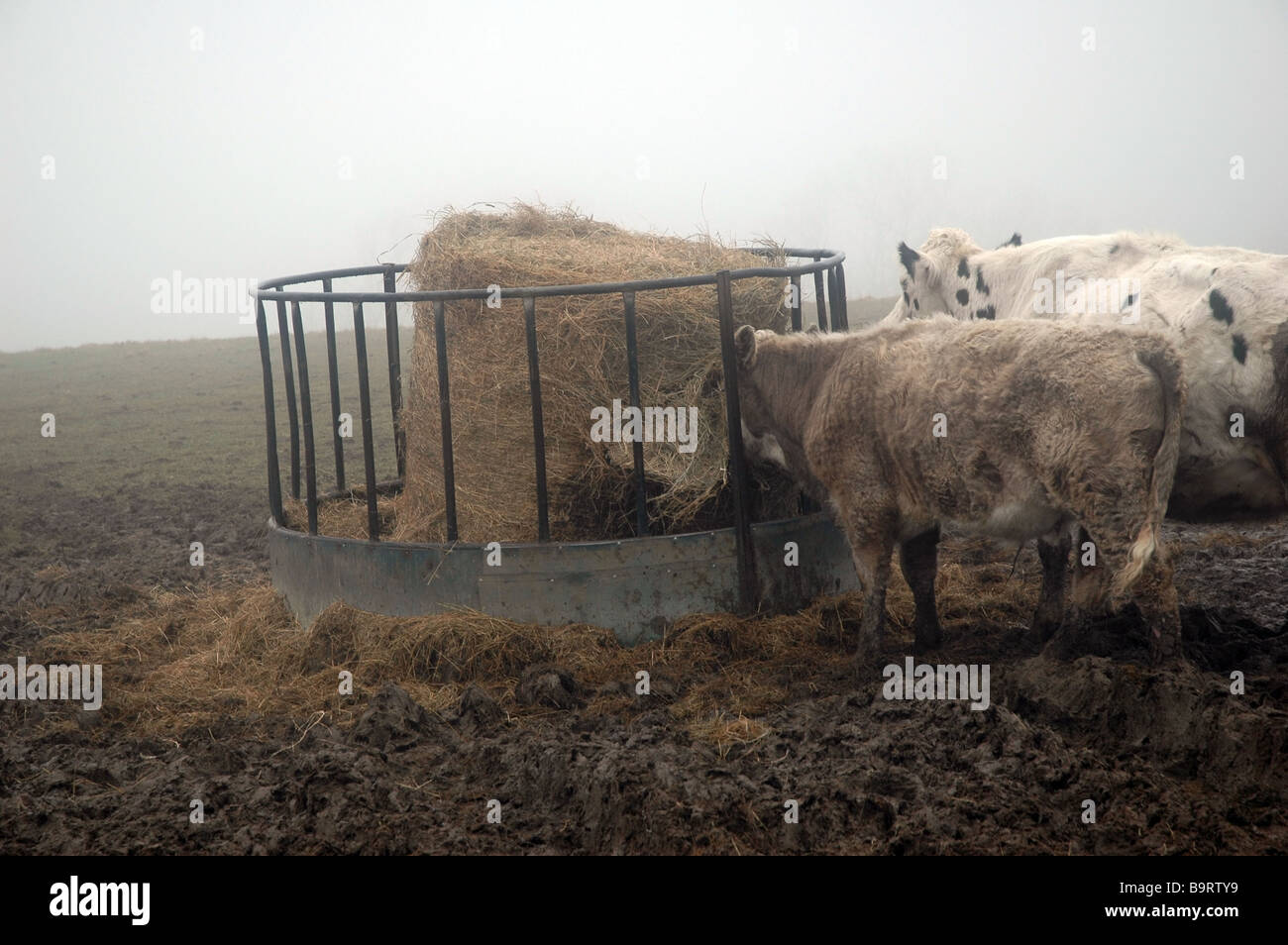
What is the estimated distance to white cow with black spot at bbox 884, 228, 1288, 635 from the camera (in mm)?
5594

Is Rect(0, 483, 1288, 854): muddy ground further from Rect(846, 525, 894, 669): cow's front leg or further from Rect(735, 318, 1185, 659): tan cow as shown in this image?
Rect(735, 318, 1185, 659): tan cow

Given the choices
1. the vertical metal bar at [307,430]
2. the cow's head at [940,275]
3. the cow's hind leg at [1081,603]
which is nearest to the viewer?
the cow's hind leg at [1081,603]

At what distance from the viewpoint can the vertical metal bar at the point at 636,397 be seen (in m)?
6.01

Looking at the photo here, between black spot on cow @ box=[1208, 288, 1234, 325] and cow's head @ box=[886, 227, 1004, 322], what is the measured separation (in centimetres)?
215

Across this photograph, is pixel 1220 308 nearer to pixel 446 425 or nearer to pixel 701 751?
pixel 701 751

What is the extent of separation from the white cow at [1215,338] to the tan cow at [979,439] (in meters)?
0.20

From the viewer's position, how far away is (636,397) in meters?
6.07

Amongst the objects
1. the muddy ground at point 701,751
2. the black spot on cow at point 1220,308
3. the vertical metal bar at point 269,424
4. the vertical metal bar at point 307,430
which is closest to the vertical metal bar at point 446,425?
the muddy ground at point 701,751

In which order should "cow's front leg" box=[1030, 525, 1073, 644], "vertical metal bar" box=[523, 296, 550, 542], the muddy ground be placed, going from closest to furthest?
the muddy ground, "vertical metal bar" box=[523, 296, 550, 542], "cow's front leg" box=[1030, 525, 1073, 644]

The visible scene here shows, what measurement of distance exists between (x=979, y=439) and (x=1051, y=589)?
122 centimetres

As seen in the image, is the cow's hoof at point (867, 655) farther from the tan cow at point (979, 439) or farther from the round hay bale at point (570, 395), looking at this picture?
the round hay bale at point (570, 395)

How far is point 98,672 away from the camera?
632 centimetres

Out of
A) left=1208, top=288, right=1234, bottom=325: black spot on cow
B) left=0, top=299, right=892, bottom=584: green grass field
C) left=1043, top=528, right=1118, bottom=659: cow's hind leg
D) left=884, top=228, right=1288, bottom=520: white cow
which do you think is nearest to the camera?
left=1043, top=528, right=1118, bottom=659: cow's hind leg

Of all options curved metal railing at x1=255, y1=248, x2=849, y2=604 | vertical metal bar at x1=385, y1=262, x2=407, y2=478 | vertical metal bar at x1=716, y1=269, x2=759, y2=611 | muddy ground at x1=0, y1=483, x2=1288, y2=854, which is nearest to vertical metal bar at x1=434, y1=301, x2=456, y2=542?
curved metal railing at x1=255, y1=248, x2=849, y2=604
